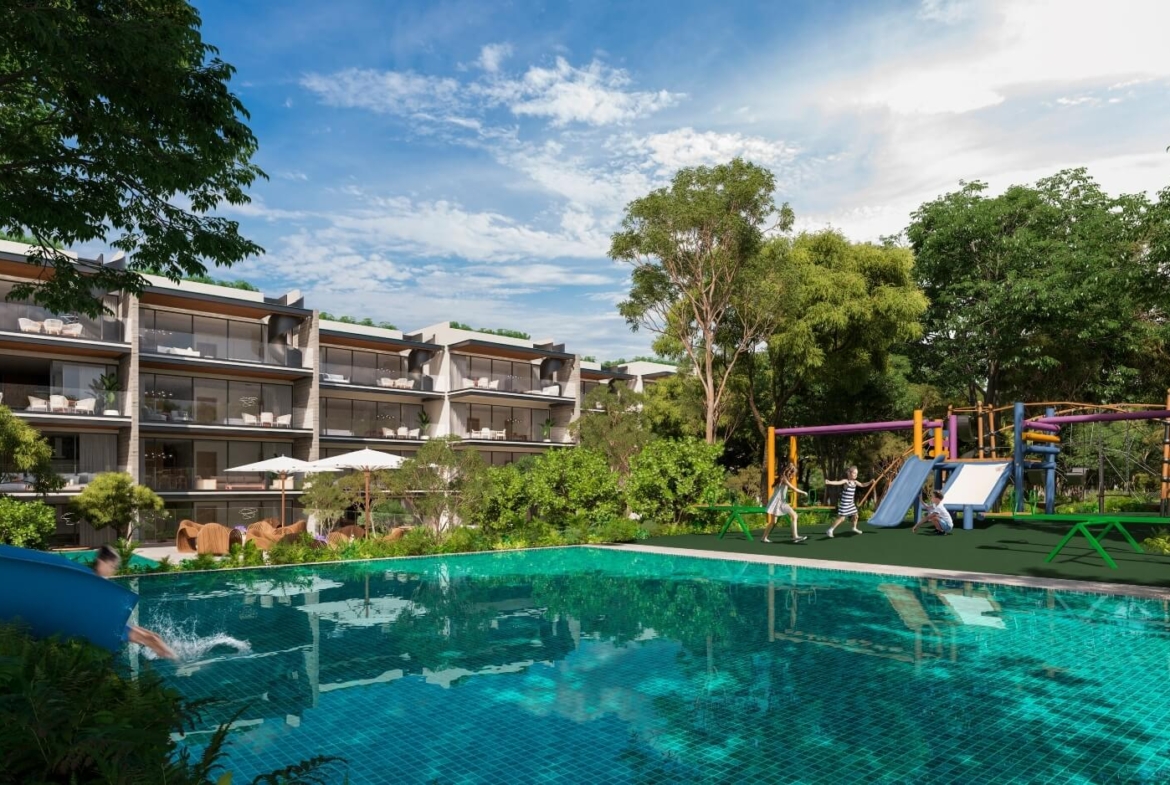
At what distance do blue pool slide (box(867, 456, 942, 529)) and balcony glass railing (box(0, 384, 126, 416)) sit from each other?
74.4 ft

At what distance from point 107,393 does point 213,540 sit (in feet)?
30.4

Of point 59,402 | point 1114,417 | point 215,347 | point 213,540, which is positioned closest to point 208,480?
point 215,347

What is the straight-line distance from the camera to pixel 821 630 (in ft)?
29.9

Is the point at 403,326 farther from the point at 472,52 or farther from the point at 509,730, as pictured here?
the point at 509,730

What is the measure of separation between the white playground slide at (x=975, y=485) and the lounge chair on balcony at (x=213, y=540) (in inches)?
688

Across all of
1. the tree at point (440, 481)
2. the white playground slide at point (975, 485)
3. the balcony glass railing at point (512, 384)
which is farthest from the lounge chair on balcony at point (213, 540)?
the balcony glass railing at point (512, 384)

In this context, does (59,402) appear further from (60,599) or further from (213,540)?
(60,599)

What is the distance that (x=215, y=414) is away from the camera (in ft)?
89.1

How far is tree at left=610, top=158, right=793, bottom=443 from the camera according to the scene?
22031 millimetres

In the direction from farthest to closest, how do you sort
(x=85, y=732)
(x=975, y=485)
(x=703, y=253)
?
(x=703, y=253) → (x=975, y=485) → (x=85, y=732)

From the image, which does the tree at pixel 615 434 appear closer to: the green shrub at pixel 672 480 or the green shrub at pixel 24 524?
the green shrub at pixel 672 480

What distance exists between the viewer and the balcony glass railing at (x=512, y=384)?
1410 inches

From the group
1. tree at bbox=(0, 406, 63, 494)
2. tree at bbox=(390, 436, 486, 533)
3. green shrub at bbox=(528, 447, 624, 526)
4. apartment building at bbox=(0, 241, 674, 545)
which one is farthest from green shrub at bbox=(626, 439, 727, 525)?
tree at bbox=(0, 406, 63, 494)

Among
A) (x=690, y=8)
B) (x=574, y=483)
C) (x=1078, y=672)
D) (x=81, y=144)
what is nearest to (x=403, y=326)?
(x=574, y=483)
